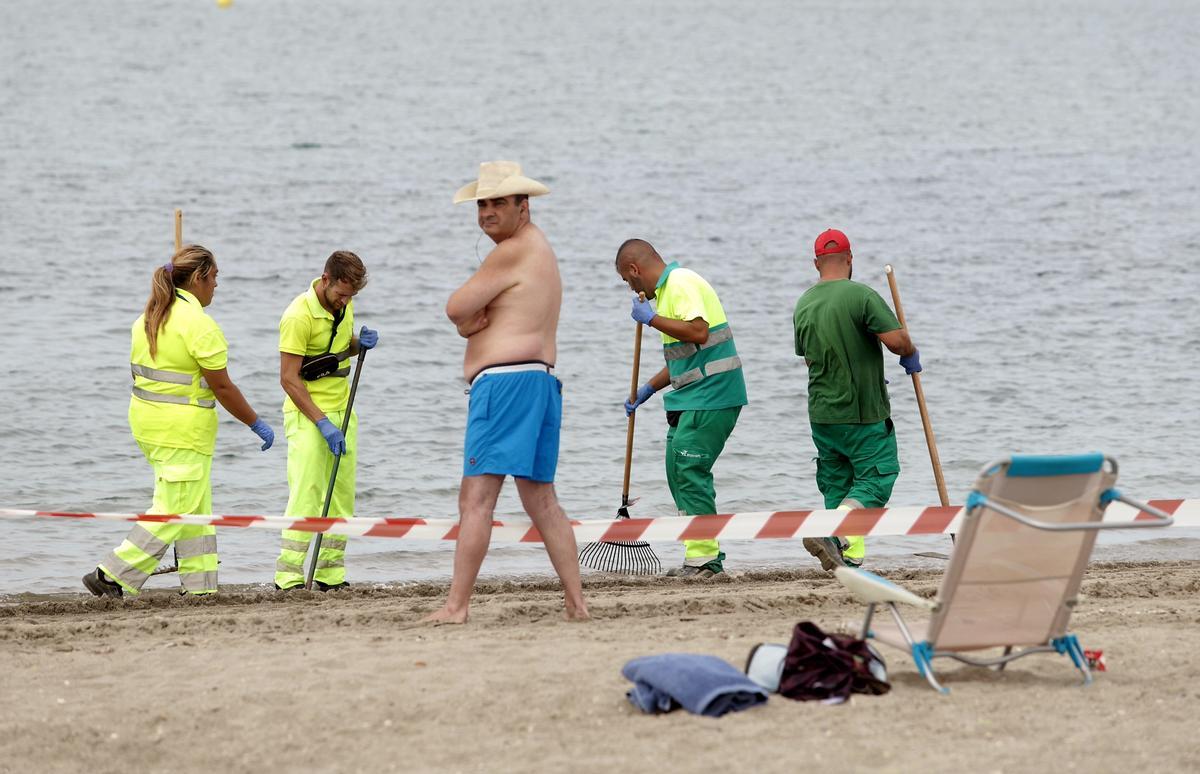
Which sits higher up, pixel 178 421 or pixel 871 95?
pixel 871 95

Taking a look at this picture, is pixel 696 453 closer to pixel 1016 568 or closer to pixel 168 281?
pixel 168 281

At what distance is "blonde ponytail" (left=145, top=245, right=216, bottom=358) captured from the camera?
26.9ft

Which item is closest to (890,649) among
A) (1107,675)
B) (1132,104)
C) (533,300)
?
(1107,675)

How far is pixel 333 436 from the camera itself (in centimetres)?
845

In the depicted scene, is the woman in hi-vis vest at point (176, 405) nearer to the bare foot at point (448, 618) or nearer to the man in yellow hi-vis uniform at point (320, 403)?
the man in yellow hi-vis uniform at point (320, 403)

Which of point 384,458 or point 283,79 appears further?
point 283,79

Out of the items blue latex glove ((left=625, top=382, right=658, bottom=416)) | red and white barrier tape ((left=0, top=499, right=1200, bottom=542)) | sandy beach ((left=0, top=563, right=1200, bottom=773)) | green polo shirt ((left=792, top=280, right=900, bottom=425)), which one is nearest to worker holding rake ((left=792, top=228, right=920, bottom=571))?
green polo shirt ((left=792, top=280, right=900, bottom=425))

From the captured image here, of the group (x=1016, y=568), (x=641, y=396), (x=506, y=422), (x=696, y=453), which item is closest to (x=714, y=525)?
(x=696, y=453)

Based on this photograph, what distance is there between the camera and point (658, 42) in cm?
6819

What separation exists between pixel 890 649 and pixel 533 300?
205 cm

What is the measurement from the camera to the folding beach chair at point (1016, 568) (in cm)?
570

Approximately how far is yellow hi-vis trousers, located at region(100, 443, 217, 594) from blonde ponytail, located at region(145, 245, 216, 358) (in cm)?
55

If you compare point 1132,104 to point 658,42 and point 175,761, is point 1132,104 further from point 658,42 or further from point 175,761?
point 175,761

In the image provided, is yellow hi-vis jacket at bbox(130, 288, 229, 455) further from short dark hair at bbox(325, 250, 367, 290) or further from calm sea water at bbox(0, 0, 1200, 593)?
calm sea water at bbox(0, 0, 1200, 593)
